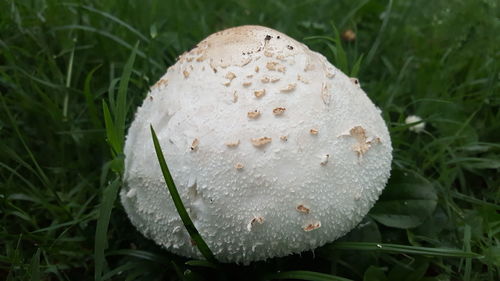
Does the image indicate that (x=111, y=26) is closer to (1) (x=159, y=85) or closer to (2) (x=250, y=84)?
(1) (x=159, y=85)

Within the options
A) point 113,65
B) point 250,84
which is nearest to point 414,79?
point 250,84

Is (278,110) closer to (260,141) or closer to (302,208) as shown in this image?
A: (260,141)

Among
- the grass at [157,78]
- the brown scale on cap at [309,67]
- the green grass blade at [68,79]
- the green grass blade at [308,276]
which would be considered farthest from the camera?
the green grass blade at [68,79]

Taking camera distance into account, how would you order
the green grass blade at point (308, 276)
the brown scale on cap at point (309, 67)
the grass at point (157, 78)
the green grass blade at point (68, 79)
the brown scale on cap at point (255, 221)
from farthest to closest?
the green grass blade at point (68, 79)
the grass at point (157, 78)
the brown scale on cap at point (309, 67)
the green grass blade at point (308, 276)
the brown scale on cap at point (255, 221)

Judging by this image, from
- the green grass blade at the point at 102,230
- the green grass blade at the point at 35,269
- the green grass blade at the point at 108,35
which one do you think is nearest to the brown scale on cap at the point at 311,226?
the green grass blade at the point at 102,230

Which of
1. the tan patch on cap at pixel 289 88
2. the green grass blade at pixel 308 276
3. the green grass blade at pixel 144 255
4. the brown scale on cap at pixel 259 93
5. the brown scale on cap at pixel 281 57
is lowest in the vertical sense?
the green grass blade at pixel 144 255

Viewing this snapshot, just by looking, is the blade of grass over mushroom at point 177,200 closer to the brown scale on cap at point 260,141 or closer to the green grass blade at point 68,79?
the brown scale on cap at point 260,141

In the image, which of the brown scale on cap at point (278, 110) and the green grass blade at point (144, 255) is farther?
the green grass blade at point (144, 255)
